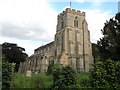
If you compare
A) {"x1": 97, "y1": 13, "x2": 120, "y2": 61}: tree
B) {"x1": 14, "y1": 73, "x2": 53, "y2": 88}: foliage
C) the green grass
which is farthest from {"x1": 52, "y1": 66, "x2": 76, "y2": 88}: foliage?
{"x1": 97, "y1": 13, "x2": 120, "y2": 61}: tree

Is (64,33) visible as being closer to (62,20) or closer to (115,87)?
(62,20)

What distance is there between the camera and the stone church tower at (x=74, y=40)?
7850 centimetres

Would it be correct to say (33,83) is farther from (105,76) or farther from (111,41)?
(111,41)

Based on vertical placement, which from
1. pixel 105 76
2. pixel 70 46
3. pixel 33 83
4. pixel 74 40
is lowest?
pixel 33 83

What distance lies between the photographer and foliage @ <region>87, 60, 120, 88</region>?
17594mm

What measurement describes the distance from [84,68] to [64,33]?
13.1 meters

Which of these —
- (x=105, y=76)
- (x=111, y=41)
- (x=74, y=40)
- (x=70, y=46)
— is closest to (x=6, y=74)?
(x=105, y=76)

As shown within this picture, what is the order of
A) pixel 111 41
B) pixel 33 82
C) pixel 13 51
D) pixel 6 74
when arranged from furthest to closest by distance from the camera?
pixel 13 51
pixel 111 41
pixel 33 82
pixel 6 74

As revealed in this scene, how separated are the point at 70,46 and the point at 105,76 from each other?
62415mm

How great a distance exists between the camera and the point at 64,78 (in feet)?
56.9

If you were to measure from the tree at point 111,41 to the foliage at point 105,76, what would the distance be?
12780 millimetres

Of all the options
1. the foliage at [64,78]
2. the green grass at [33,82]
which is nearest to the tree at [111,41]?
A: the green grass at [33,82]

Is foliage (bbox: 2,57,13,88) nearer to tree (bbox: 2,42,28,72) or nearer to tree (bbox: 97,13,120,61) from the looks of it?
tree (bbox: 97,13,120,61)

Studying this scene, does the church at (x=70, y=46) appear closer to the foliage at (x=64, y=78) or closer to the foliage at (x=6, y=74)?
the foliage at (x=64, y=78)
